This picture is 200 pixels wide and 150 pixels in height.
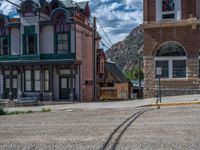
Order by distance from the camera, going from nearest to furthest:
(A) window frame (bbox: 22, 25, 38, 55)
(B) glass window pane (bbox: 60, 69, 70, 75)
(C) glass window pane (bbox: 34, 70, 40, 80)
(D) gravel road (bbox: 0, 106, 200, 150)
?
(D) gravel road (bbox: 0, 106, 200, 150) < (B) glass window pane (bbox: 60, 69, 70, 75) < (A) window frame (bbox: 22, 25, 38, 55) < (C) glass window pane (bbox: 34, 70, 40, 80)

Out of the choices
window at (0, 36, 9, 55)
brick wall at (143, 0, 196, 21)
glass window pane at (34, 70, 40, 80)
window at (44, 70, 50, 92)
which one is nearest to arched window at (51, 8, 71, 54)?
window at (44, 70, 50, 92)

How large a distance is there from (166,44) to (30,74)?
15169mm

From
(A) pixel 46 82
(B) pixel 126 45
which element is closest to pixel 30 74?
(A) pixel 46 82

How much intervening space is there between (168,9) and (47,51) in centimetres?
1321

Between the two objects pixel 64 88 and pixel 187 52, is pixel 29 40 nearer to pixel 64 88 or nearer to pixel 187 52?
pixel 64 88

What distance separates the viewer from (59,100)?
1470 inches

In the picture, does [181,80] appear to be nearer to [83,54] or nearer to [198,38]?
[198,38]

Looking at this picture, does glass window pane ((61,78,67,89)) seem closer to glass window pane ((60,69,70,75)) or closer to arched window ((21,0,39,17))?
glass window pane ((60,69,70,75))

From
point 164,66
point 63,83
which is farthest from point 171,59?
point 63,83

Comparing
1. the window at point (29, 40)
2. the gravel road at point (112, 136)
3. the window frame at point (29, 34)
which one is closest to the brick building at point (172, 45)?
the window frame at point (29, 34)

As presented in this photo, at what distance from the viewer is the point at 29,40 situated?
38.2m

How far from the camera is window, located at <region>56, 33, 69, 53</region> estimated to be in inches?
1448

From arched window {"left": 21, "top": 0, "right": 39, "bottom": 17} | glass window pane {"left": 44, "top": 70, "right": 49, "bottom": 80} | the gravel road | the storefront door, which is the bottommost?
the gravel road

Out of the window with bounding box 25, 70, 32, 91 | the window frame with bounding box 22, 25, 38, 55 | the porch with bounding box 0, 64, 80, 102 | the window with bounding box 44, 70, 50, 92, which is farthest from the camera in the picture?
the window with bounding box 25, 70, 32, 91
